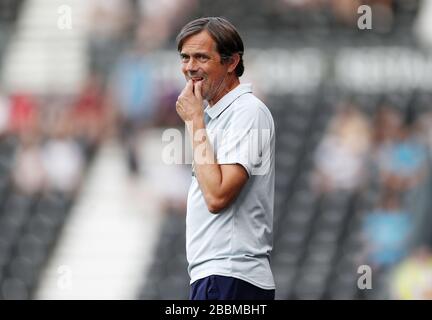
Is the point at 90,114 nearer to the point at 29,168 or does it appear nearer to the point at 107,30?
the point at 29,168

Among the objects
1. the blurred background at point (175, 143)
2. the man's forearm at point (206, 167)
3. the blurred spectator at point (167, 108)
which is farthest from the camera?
the blurred spectator at point (167, 108)

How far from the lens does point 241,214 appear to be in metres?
4.31

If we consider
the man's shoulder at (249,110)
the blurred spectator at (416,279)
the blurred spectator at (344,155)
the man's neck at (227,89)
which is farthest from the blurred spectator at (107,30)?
the man's shoulder at (249,110)

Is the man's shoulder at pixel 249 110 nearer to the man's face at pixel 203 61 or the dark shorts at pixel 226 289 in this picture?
the man's face at pixel 203 61

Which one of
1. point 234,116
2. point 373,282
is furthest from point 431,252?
point 234,116

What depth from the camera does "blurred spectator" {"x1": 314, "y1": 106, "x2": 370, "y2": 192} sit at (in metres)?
11.1

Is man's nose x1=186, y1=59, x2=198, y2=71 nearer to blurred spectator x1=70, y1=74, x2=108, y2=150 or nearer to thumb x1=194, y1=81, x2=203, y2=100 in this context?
thumb x1=194, y1=81, x2=203, y2=100

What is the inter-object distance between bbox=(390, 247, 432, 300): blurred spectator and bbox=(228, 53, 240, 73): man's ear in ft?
13.7

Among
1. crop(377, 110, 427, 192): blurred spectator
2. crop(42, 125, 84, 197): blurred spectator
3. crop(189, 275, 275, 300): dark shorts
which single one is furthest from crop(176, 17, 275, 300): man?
crop(42, 125, 84, 197): blurred spectator

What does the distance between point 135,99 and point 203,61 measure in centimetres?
776

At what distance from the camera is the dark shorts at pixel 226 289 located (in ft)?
14.1

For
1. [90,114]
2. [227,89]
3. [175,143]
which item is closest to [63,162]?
[90,114]

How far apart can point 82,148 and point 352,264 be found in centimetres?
305

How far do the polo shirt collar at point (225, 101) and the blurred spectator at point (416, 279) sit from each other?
13.5ft
